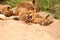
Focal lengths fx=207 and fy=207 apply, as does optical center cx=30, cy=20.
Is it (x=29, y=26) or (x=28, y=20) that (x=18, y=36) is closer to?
(x=29, y=26)

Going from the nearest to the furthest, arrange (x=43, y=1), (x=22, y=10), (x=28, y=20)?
(x=28, y=20) < (x=22, y=10) < (x=43, y=1)

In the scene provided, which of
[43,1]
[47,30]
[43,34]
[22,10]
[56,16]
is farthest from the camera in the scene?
[43,1]

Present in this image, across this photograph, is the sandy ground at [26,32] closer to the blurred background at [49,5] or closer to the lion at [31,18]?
the lion at [31,18]

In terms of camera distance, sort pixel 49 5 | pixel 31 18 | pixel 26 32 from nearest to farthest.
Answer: pixel 26 32 → pixel 31 18 → pixel 49 5

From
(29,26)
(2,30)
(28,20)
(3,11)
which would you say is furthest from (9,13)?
(2,30)

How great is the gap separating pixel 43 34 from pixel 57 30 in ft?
1.82

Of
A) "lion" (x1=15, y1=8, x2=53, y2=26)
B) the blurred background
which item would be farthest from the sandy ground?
the blurred background

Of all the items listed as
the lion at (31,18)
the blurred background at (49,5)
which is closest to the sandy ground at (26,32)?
the lion at (31,18)

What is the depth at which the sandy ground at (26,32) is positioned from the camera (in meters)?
3.41

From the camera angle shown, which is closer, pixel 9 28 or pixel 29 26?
pixel 9 28

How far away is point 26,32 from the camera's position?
3.66m

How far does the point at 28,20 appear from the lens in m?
4.44

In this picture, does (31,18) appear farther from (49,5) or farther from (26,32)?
(49,5)

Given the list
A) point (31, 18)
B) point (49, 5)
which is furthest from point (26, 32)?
point (49, 5)
